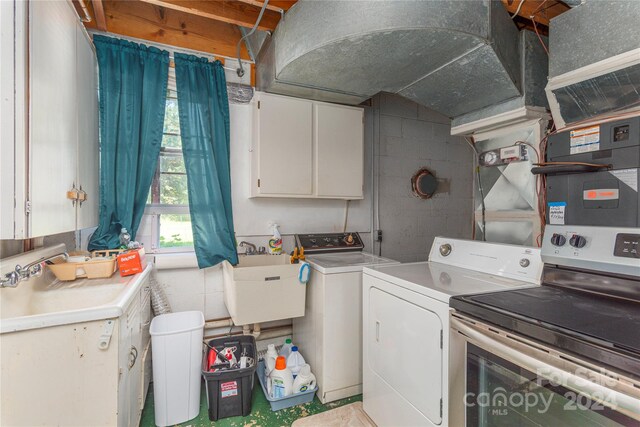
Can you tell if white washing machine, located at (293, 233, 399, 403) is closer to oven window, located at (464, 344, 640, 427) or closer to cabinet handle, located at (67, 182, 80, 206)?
oven window, located at (464, 344, 640, 427)

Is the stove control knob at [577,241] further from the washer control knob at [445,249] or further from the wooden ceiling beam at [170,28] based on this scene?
the wooden ceiling beam at [170,28]

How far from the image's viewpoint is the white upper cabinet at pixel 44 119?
3.54 feet

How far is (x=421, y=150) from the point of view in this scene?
327 cm

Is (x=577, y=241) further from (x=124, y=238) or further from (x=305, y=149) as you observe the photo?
(x=124, y=238)

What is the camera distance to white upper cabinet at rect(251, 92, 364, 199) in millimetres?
2340

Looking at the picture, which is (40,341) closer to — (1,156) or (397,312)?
(1,156)

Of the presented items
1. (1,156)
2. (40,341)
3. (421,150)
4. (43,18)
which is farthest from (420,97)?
(40,341)

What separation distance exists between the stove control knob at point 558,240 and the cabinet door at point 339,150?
1430mm

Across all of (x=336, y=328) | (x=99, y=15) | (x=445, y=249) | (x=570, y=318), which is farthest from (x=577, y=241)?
(x=99, y=15)

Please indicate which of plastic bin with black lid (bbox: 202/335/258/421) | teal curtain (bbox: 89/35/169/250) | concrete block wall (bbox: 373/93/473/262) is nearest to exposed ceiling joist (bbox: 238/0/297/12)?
teal curtain (bbox: 89/35/169/250)

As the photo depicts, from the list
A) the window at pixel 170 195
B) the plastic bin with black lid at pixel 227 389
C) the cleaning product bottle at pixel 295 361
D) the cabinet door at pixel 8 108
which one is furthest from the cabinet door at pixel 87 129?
the cleaning product bottle at pixel 295 361

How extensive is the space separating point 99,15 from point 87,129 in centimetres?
81

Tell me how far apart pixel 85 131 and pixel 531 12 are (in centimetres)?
288

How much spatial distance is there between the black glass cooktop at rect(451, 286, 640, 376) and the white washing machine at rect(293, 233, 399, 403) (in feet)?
2.96
